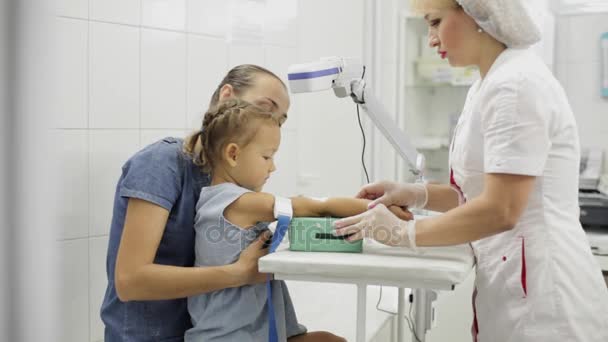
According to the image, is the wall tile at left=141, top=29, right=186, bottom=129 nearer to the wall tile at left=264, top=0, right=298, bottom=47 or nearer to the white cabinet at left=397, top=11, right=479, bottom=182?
the wall tile at left=264, top=0, right=298, bottom=47

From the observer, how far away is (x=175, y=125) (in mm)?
1868

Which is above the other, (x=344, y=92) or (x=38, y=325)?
(x=344, y=92)

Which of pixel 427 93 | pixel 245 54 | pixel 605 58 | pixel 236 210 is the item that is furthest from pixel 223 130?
pixel 605 58

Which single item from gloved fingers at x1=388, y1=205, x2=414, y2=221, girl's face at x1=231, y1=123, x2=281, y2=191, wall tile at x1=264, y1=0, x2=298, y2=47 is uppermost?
wall tile at x1=264, y1=0, x2=298, y2=47

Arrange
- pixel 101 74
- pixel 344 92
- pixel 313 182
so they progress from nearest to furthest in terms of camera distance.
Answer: pixel 344 92 < pixel 101 74 < pixel 313 182

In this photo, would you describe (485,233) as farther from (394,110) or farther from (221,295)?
(394,110)

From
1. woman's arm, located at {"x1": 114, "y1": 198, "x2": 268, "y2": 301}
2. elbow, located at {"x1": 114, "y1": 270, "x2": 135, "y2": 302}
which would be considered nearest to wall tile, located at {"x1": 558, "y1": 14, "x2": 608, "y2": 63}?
woman's arm, located at {"x1": 114, "y1": 198, "x2": 268, "y2": 301}

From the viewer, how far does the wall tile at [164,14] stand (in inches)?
68.2

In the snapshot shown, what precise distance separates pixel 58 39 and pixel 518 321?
1185 millimetres

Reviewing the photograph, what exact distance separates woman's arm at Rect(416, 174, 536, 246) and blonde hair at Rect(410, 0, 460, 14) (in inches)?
15.5

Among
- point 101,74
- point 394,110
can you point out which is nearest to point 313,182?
point 394,110

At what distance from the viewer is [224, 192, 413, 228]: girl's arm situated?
1.22m

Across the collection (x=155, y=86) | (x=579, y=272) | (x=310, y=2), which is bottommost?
(x=579, y=272)

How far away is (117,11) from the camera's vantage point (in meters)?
1.63
